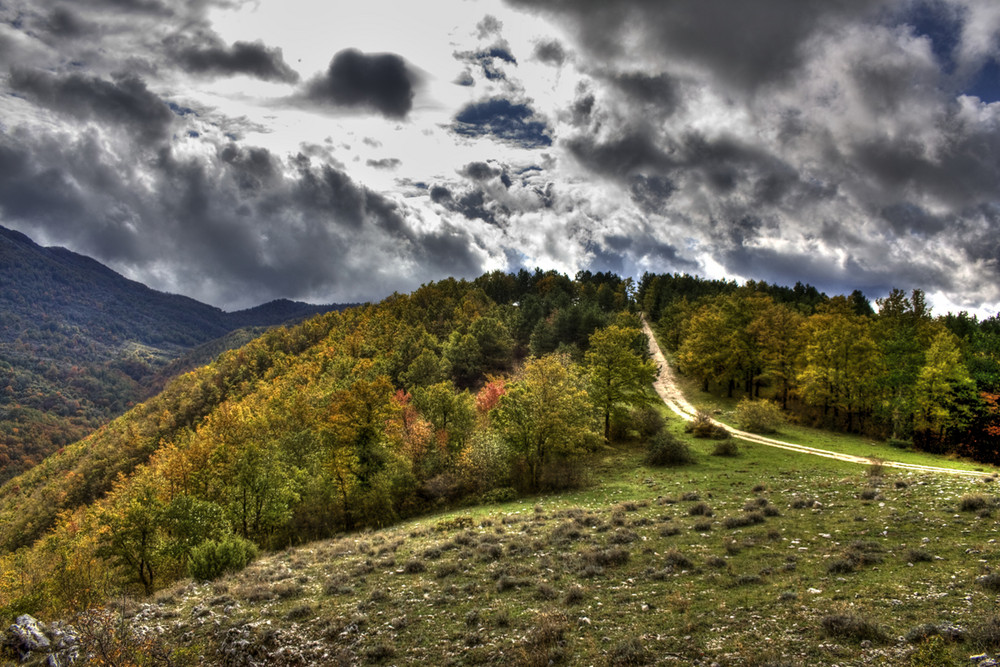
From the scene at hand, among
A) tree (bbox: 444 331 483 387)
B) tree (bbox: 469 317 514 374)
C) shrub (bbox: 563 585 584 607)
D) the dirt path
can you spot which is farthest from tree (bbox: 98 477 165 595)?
tree (bbox: 469 317 514 374)

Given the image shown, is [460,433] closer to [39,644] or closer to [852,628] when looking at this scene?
[39,644]

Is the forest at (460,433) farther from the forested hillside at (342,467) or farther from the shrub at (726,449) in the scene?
the shrub at (726,449)

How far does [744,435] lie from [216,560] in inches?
2019

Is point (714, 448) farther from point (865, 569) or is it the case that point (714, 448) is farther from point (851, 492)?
point (865, 569)

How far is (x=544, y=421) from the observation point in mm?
42656

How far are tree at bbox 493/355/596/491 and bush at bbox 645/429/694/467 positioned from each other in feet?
20.7

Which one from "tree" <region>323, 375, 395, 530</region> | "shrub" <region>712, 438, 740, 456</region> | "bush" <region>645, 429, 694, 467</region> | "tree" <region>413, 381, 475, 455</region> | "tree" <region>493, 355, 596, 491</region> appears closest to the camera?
"tree" <region>323, 375, 395, 530</region>

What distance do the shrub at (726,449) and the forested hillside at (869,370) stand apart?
18937 millimetres

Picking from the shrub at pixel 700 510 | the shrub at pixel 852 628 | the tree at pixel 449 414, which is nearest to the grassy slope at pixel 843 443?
the shrub at pixel 700 510

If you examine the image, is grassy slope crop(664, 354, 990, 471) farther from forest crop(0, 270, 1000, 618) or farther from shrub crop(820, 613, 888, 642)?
shrub crop(820, 613, 888, 642)

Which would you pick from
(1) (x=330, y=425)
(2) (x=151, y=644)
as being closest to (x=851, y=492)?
(2) (x=151, y=644)

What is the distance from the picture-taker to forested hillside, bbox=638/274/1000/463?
4938 cm

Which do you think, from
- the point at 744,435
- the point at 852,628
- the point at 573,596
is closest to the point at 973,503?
the point at 852,628

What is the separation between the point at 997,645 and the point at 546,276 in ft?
603
